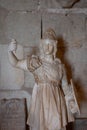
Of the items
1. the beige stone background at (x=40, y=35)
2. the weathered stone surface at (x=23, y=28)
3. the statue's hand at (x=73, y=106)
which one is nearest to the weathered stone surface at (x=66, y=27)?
the beige stone background at (x=40, y=35)

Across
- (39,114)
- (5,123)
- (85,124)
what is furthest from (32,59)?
(85,124)

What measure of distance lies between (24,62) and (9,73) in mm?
453

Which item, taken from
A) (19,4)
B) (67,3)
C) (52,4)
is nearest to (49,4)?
(52,4)

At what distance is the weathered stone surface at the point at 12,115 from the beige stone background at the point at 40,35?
11cm

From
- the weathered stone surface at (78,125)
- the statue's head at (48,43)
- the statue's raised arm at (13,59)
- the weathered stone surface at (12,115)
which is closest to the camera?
the statue's raised arm at (13,59)

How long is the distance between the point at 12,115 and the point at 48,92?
1.68ft

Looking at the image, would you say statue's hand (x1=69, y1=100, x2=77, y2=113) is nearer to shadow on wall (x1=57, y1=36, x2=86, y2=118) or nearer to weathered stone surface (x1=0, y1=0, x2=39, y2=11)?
shadow on wall (x1=57, y1=36, x2=86, y2=118)

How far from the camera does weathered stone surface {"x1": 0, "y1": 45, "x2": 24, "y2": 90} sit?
276 cm

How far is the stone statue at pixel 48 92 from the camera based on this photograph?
2.26 meters

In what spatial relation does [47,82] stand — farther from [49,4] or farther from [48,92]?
[49,4]

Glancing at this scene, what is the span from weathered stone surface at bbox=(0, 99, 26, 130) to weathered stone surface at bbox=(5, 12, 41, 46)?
58 cm

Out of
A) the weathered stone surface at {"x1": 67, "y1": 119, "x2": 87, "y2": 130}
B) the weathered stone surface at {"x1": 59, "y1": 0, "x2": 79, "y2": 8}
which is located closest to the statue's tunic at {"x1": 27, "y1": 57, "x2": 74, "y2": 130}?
the weathered stone surface at {"x1": 67, "y1": 119, "x2": 87, "y2": 130}

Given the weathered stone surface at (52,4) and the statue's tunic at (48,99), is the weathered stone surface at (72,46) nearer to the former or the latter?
the weathered stone surface at (52,4)

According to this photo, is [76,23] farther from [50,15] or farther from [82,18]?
[50,15]
